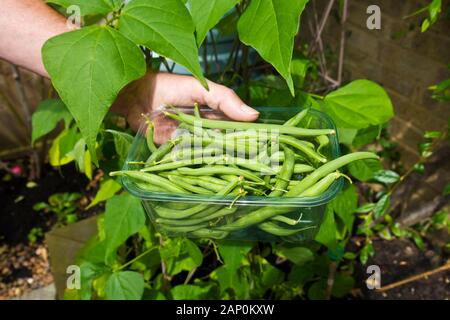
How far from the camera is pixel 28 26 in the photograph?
948mm

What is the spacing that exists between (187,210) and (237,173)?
109 mm

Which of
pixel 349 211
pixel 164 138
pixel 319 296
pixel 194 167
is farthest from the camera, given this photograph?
pixel 319 296

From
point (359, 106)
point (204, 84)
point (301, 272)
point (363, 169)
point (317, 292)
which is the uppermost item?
point (204, 84)

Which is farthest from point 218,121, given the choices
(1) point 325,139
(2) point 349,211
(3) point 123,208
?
(2) point 349,211

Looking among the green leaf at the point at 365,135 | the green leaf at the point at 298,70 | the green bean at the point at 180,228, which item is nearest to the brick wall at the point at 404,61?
the green leaf at the point at 365,135

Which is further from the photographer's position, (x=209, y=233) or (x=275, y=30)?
(x=209, y=233)

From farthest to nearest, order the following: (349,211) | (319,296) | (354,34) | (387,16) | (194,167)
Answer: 1. (354,34)
2. (387,16)
3. (319,296)
4. (349,211)
5. (194,167)

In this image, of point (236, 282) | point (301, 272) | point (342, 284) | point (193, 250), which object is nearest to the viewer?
point (193, 250)

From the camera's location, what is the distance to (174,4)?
755 mm

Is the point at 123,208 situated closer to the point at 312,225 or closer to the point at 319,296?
the point at 312,225

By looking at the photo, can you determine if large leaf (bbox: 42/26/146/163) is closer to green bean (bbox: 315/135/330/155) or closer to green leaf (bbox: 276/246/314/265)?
green bean (bbox: 315/135/330/155)

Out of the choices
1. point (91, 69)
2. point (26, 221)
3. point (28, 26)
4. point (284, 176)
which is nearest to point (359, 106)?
point (284, 176)

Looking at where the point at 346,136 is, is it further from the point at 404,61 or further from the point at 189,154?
the point at 404,61

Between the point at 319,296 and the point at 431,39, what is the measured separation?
1004 mm
